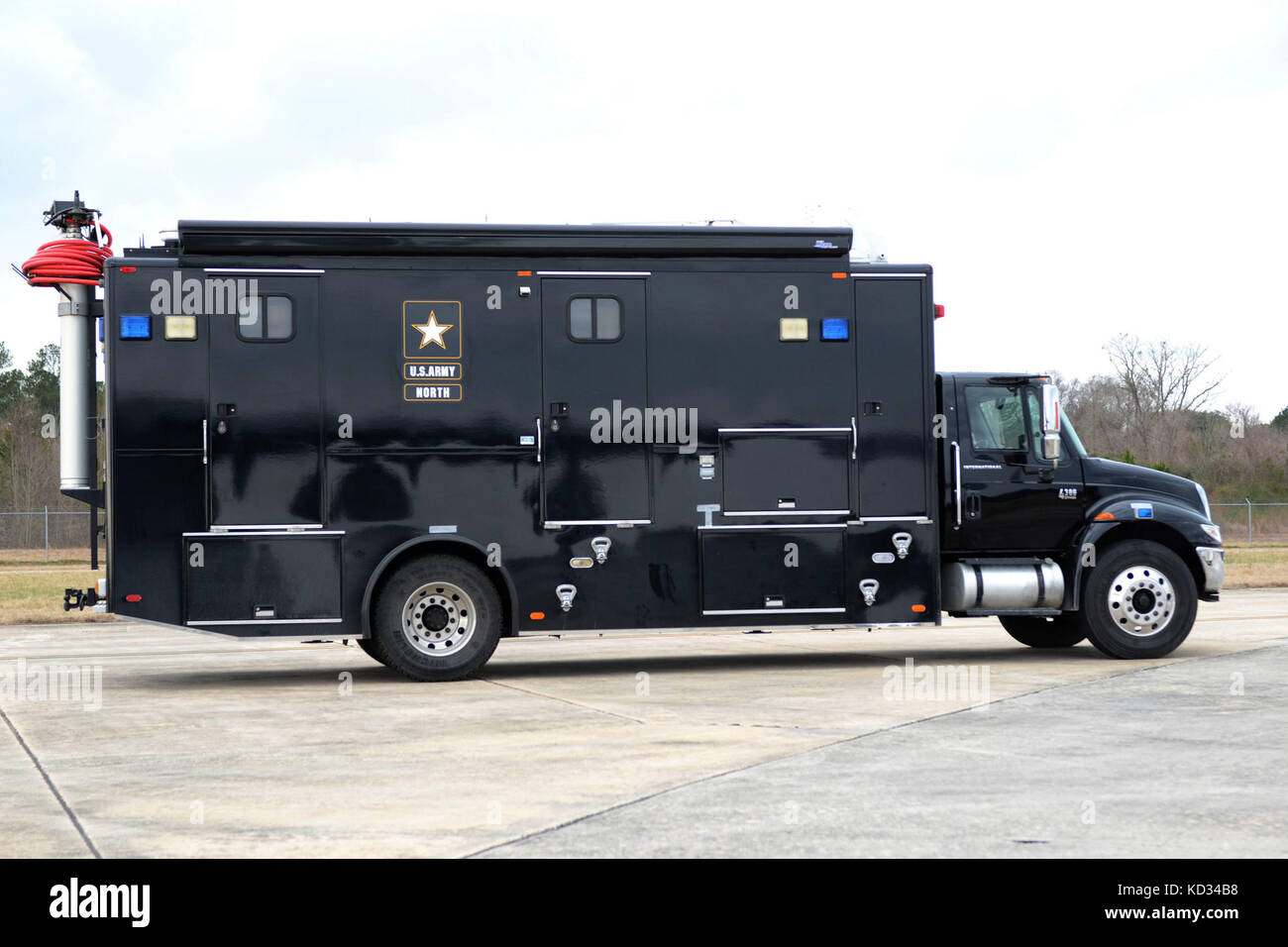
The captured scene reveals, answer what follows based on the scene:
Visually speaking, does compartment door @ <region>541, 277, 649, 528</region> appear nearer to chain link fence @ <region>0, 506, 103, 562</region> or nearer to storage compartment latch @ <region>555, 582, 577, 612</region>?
storage compartment latch @ <region>555, 582, 577, 612</region>

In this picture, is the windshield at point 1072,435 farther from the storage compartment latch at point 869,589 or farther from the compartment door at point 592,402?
the compartment door at point 592,402

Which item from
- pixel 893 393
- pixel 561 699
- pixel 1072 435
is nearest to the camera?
pixel 561 699

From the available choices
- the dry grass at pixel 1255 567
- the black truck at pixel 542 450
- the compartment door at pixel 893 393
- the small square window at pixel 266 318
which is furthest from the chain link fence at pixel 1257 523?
the small square window at pixel 266 318

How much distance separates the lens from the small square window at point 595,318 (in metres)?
12.1

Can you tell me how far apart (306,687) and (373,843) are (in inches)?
254

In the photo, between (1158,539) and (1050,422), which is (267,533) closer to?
(1050,422)

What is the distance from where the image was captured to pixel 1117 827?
5.83 m

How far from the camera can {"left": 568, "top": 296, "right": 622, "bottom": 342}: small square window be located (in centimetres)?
1212

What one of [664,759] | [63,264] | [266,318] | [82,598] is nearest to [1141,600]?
[664,759]

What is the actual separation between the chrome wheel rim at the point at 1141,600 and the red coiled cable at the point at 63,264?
9.38 metres

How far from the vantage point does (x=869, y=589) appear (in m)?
12.4

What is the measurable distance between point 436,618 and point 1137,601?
631cm

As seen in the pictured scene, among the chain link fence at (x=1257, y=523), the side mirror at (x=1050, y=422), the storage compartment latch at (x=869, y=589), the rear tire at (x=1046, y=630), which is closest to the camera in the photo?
the storage compartment latch at (x=869, y=589)
